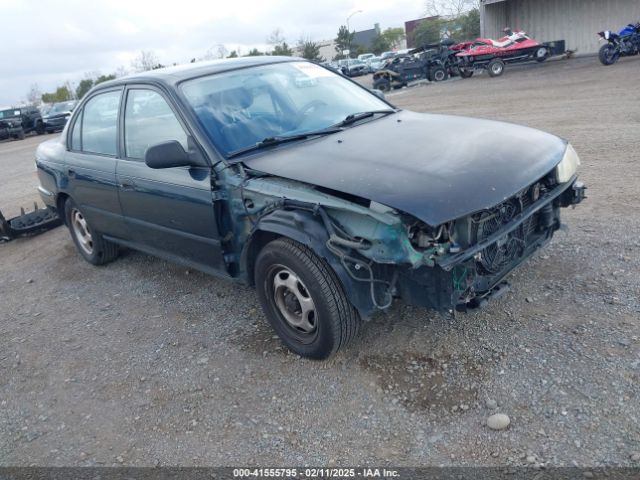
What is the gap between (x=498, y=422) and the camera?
267 cm

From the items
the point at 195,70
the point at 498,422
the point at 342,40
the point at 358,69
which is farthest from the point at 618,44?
the point at 342,40

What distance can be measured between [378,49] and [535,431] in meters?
69.0

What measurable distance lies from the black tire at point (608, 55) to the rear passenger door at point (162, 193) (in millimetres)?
A: 18118

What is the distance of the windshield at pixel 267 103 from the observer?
376cm

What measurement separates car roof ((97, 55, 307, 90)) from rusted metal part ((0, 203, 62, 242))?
292cm

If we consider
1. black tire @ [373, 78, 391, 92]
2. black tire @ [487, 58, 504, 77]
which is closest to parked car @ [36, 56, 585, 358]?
black tire @ [487, 58, 504, 77]

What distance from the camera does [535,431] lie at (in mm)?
2596

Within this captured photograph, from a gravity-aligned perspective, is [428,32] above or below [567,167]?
above

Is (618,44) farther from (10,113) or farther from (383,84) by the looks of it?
(10,113)

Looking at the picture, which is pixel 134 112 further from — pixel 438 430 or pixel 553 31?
pixel 553 31

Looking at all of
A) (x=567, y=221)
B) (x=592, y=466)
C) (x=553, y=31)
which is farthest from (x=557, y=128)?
(x=553, y=31)

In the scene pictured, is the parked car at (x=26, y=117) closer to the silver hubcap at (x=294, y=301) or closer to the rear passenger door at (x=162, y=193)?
the rear passenger door at (x=162, y=193)

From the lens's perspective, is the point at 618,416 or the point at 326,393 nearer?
the point at 618,416

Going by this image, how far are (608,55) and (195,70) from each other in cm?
1790
